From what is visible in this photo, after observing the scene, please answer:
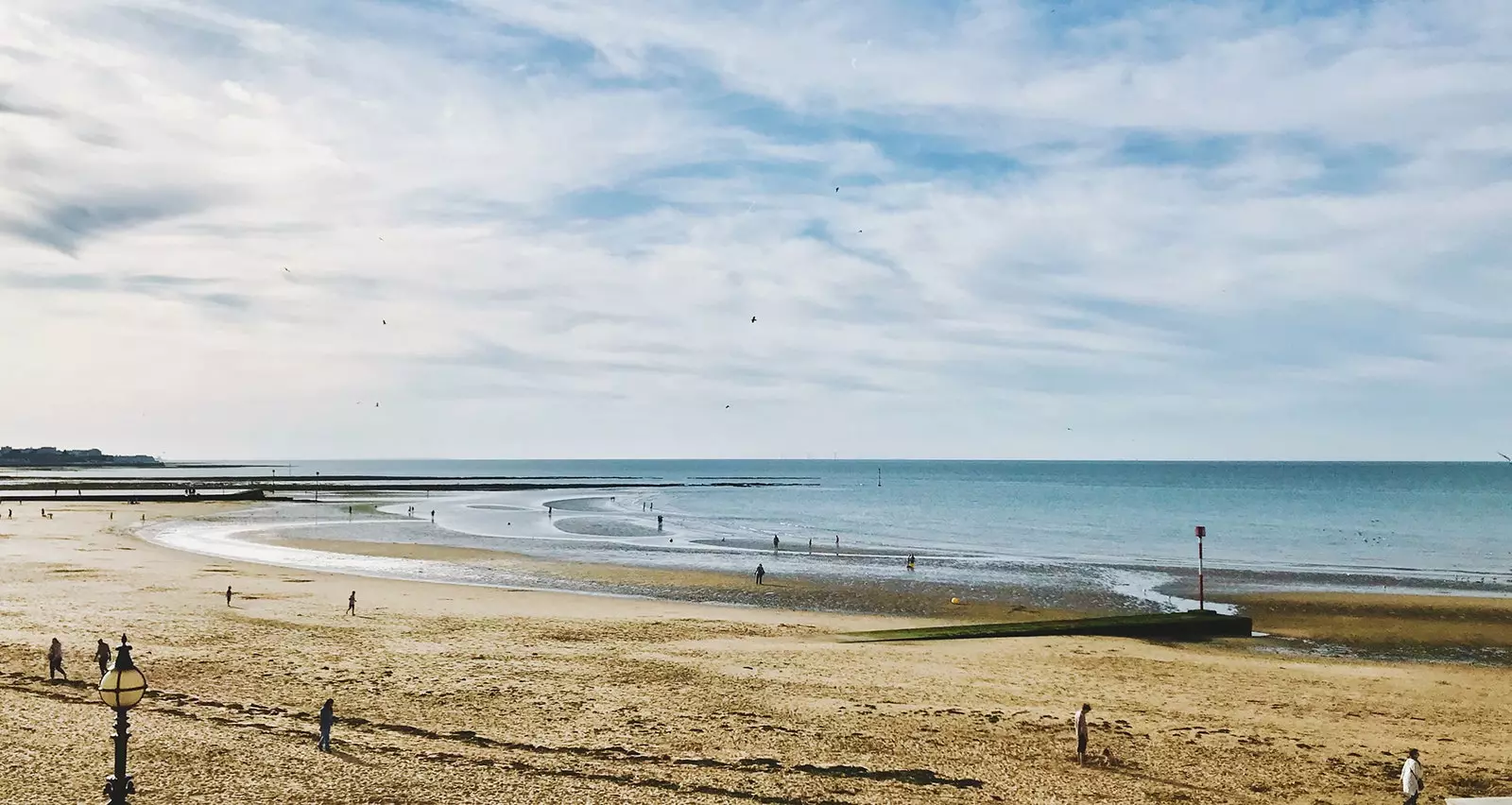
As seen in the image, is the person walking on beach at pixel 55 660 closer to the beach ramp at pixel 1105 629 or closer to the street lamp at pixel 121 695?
the street lamp at pixel 121 695

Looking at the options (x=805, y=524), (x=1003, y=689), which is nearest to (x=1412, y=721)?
(x=1003, y=689)

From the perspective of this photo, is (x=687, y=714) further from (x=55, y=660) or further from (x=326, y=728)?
(x=55, y=660)

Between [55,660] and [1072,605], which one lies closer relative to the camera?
[55,660]

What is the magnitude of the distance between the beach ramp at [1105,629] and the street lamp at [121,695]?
22363 millimetres

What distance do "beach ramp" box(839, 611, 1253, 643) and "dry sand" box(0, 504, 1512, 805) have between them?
958 mm

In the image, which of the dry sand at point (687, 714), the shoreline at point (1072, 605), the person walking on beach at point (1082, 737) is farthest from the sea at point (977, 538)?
the person walking on beach at point (1082, 737)

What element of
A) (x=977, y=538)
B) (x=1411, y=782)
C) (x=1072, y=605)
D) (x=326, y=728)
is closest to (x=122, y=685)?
(x=326, y=728)

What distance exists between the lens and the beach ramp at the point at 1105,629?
103ft

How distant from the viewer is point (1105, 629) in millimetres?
32875

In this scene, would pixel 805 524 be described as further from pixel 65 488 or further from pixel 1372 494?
pixel 1372 494

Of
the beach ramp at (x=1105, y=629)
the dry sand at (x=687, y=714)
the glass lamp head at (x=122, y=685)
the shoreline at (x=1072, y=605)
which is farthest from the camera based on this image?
the shoreline at (x=1072, y=605)

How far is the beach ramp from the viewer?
31.3 m

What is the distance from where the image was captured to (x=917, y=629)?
31844mm

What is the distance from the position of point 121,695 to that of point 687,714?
12.3 meters
